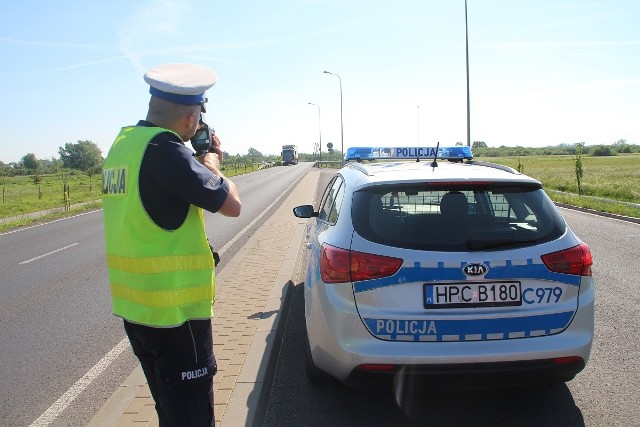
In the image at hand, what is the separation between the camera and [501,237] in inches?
129

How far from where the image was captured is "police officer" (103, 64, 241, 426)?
2.14 meters

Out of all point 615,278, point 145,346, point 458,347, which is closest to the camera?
point 145,346

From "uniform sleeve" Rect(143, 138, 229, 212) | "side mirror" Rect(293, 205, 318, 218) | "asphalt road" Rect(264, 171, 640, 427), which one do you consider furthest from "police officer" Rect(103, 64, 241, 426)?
"side mirror" Rect(293, 205, 318, 218)

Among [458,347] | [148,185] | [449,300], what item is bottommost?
[458,347]

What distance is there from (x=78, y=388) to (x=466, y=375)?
2895 mm

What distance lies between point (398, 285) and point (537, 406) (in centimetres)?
139

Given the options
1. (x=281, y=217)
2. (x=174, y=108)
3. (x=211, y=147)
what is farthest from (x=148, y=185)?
(x=281, y=217)

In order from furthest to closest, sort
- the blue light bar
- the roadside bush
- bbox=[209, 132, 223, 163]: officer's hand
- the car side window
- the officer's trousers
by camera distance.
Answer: the roadside bush < the blue light bar < the car side window < bbox=[209, 132, 223, 163]: officer's hand < the officer's trousers

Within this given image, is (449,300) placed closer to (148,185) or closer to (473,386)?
(473,386)

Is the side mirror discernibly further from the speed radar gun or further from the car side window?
the speed radar gun

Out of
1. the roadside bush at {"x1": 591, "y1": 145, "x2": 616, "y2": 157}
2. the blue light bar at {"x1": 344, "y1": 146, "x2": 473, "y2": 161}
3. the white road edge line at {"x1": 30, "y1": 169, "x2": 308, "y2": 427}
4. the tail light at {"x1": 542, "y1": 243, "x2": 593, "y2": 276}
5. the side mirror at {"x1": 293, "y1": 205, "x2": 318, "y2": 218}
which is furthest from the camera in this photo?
the roadside bush at {"x1": 591, "y1": 145, "x2": 616, "y2": 157}

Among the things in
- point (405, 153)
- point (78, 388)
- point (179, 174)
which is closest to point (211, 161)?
point (179, 174)

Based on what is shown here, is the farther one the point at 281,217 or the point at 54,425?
the point at 281,217

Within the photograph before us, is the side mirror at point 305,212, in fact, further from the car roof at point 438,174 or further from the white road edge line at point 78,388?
the white road edge line at point 78,388
